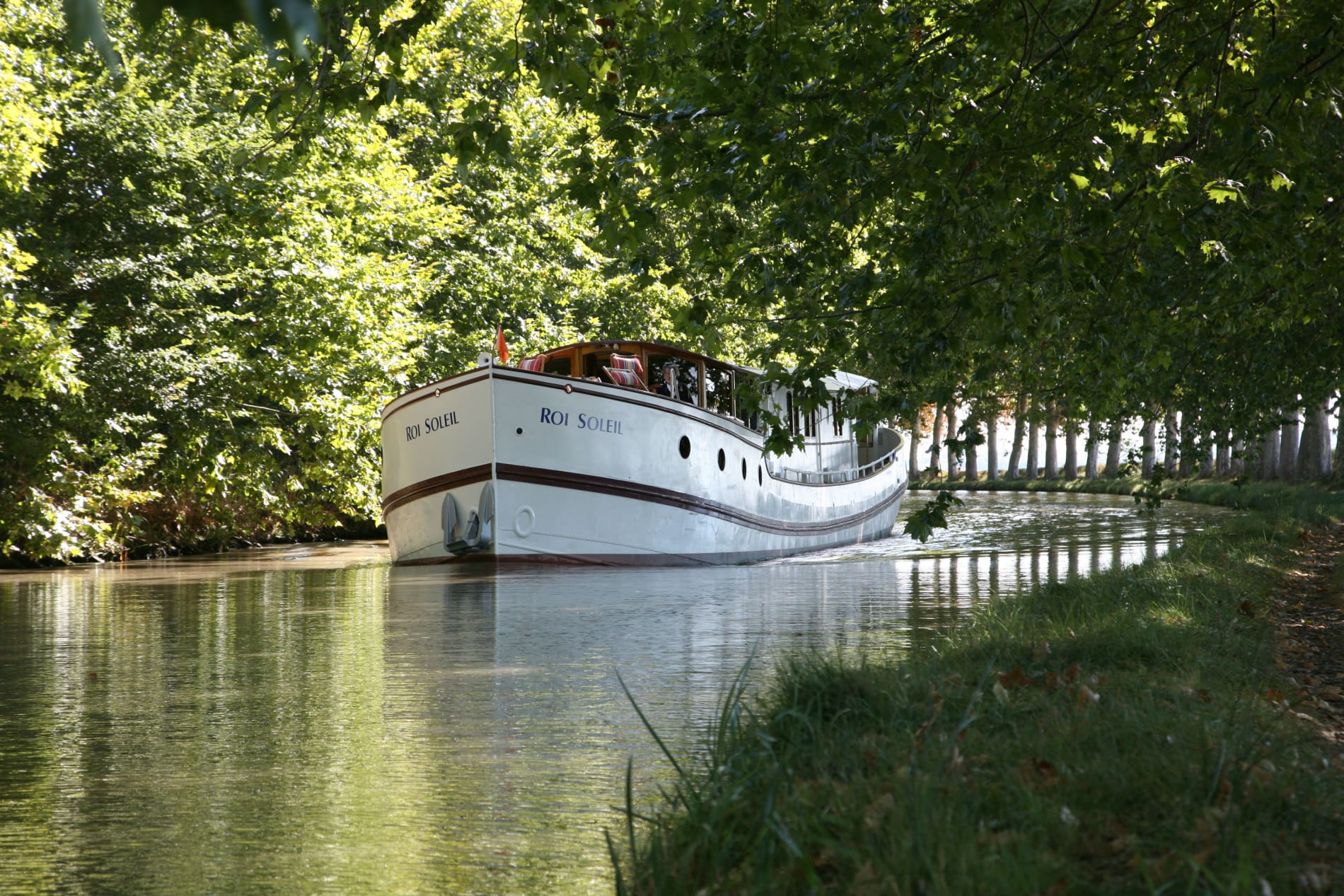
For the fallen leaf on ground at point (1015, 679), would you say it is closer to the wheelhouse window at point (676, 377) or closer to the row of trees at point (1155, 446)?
the row of trees at point (1155, 446)

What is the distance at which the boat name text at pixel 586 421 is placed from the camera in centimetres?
1744

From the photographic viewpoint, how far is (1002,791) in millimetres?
3014

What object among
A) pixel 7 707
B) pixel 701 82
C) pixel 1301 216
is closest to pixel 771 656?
pixel 701 82

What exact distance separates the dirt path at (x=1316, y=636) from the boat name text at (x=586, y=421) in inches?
358

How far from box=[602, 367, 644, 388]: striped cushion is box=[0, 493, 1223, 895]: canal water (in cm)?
572

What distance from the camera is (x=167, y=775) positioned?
14.3 feet

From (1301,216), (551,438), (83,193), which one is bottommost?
(551,438)

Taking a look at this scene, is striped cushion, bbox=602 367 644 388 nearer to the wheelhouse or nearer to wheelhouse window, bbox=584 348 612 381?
the wheelhouse

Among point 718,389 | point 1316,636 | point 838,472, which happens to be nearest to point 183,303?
point 718,389

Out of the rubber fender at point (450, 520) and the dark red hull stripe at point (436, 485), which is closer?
the dark red hull stripe at point (436, 485)

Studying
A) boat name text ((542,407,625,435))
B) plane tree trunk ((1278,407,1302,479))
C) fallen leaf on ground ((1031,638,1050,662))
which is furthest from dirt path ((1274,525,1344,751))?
plane tree trunk ((1278,407,1302,479))

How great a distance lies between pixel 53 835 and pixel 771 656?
4.11 m

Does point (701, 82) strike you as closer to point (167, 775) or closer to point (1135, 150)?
point (1135, 150)

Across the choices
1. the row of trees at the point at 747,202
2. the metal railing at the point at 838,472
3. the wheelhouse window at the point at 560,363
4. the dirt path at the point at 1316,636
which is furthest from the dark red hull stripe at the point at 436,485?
the dirt path at the point at 1316,636
